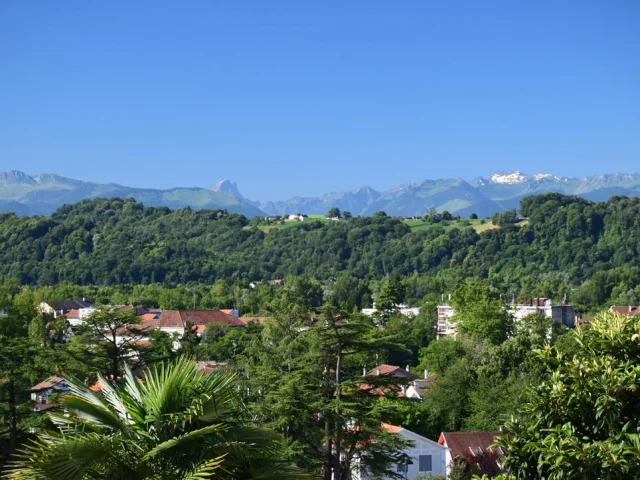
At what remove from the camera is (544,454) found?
9.65 m

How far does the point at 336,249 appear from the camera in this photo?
18475 cm

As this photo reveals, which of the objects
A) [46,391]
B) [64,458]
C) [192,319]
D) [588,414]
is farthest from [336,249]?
[64,458]

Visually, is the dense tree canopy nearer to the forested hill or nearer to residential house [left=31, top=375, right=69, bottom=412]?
the forested hill

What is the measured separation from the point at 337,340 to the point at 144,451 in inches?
580

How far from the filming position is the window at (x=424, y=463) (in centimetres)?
3472

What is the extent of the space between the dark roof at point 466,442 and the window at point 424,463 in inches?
34.9

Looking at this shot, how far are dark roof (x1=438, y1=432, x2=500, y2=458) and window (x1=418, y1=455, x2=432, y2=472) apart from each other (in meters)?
0.89

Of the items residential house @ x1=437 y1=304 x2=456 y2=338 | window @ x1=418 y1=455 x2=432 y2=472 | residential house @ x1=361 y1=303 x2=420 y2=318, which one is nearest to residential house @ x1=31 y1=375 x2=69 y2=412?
window @ x1=418 y1=455 x2=432 y2=472

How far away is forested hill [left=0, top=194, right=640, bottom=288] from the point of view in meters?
156

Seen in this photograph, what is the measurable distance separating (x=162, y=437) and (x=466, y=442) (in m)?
27.7

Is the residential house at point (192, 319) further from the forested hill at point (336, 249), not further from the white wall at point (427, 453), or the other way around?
the forested hill at point (336, 249)

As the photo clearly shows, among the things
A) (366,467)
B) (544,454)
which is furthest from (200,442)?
(366,467)

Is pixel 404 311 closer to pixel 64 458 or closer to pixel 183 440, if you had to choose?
pixel 183 440

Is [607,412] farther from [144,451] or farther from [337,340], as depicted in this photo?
[337,340]
